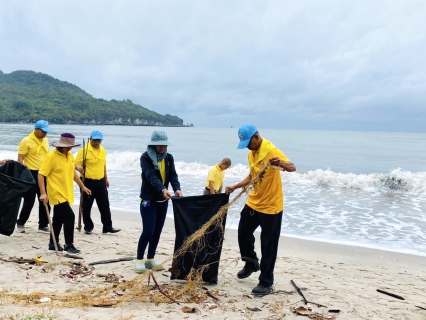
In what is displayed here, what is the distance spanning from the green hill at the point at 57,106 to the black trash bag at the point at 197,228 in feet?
285

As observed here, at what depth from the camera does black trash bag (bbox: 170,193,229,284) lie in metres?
4.11

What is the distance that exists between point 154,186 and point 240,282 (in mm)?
1521

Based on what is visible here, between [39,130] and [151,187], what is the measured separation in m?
2.79

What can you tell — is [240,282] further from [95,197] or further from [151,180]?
[95,197]

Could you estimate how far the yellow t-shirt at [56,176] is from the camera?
15.8ft

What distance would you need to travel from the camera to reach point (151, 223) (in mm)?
4387

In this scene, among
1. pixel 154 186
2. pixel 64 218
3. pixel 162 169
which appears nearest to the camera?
pixel 154 186

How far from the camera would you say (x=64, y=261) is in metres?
4.79

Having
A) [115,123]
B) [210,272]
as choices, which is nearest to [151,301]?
[210,272]

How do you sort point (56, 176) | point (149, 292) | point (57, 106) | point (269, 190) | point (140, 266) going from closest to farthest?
1. point (149, 292)
2. point (269, 190)
3. point (140, 266)
4. point (56, 176)
5. point (57, 106)

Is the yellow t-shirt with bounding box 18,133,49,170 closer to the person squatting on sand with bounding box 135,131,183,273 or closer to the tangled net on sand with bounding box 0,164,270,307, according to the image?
the person squatting on sand with bounding box 135,131,183,273

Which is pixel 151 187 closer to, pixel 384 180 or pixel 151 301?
pixel 151 301

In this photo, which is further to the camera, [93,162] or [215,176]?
[215,176]

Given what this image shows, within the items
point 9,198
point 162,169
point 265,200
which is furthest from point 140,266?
point 9,198
